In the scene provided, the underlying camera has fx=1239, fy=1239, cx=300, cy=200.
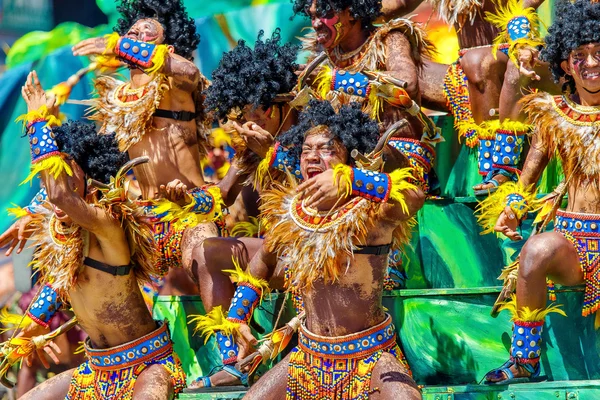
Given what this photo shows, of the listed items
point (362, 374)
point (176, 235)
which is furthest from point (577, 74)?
point (176, 235)

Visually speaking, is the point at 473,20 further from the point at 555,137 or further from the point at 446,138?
the point at 555,137

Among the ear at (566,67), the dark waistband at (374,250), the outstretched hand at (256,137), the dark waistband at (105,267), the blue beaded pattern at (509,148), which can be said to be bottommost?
the dark waistband at (374,250)

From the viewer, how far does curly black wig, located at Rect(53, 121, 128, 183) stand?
5406mm

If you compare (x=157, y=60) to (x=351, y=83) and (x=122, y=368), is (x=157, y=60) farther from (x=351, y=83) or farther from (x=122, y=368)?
(x=122, y=368)

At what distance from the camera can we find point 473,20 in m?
6.44

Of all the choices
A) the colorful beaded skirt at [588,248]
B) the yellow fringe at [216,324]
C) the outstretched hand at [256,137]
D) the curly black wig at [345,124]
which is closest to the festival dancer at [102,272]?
the yellow fringe at [216,324]

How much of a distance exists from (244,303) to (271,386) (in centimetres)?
51

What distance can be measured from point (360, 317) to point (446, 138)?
1.89 metres

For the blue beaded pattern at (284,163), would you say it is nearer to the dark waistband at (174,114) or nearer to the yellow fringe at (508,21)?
the dark waistband at (174,114)

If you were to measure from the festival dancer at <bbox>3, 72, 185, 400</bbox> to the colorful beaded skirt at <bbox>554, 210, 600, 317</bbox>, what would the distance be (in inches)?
69.9

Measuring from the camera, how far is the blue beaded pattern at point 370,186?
4762 millimetres

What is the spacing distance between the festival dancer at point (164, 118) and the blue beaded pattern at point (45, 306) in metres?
0.52

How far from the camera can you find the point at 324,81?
5.83 meters

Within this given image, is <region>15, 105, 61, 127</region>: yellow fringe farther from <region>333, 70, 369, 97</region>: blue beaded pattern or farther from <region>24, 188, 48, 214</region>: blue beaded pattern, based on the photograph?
<region>333, 70, 369, 97</region>: blue beaded pattern
